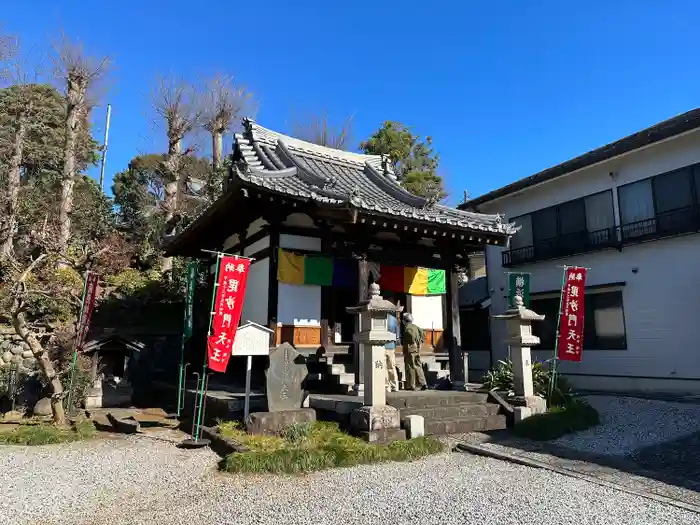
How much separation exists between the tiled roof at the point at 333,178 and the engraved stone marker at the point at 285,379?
328 centimetres

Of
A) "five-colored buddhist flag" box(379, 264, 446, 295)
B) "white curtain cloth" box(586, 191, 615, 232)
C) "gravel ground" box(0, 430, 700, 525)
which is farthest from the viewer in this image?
"white curtain cloth" box(586, 191, 615, 232)

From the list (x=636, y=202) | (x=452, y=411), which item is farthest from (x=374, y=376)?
(x=636, y=202)

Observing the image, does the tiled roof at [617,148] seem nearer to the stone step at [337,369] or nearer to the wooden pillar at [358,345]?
the wooden pillar at [358,345]

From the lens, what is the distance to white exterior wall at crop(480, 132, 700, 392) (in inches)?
539

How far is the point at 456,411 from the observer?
927 cm

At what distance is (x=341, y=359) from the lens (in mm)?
11734

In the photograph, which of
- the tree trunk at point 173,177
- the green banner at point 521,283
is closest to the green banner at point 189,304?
the green banner at point 521,283

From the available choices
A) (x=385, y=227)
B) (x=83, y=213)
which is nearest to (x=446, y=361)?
(x=385, y=227)

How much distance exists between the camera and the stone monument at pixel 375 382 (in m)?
7.97

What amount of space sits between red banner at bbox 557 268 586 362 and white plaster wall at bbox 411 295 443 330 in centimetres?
309

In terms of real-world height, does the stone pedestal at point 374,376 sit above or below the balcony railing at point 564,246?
below

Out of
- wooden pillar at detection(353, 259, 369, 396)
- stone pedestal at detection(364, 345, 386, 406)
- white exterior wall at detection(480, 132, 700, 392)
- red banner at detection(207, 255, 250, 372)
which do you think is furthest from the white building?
red banner at detection(207, 255, 250, 372)

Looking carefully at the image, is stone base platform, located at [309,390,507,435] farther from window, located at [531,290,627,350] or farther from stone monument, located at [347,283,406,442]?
window, located at [531,290,627,350]

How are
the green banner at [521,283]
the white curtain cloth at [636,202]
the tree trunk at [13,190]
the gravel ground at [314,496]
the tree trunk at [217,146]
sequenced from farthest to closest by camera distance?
the tree trunk at [217,146] < the tree trunk at [13,190] < the green banner at [521,283] < the white curtain cloth at [636,202] < the gravel ground at [314,496]
